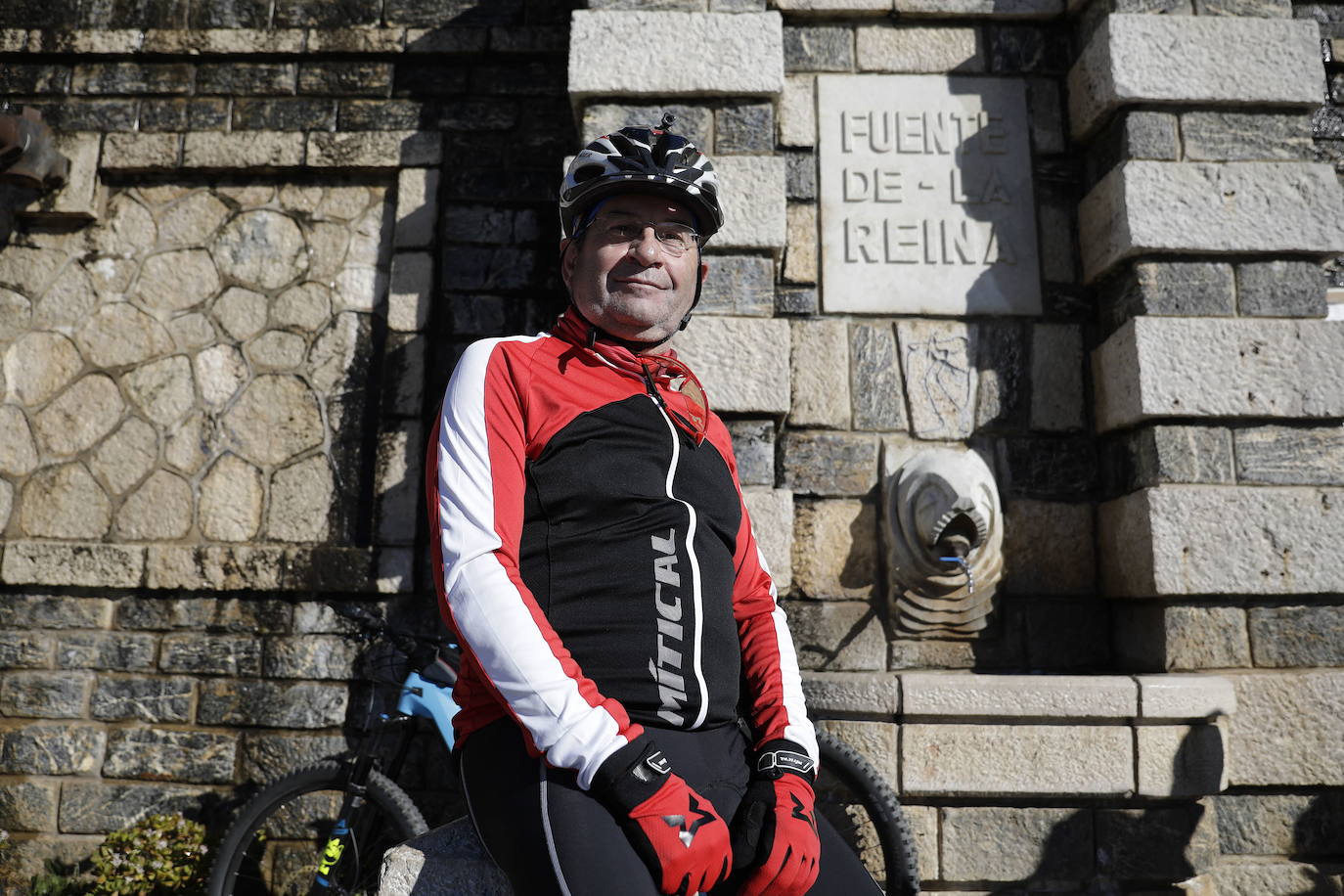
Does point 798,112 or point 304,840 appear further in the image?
point 798,112

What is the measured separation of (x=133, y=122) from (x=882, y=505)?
4.05 metres

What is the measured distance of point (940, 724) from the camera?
9.85 ft

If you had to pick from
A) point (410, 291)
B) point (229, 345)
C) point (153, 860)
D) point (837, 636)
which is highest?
point (410, 291)

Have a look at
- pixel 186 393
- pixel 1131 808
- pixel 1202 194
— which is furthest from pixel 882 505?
pixel 186 393

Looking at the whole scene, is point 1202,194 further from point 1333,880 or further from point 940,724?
point 1333,880

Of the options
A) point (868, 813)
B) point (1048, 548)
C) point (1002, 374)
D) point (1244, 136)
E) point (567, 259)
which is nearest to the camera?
point (567, 259)

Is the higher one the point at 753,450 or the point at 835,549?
the point at 753,450

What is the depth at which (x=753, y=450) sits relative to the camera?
11.0 ft

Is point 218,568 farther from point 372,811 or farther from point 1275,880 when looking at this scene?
point 1275,880

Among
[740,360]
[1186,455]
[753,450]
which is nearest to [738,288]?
[740,360]

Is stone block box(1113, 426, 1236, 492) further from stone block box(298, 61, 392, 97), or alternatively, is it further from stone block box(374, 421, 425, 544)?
stone block box(298, 61, 392, 97)

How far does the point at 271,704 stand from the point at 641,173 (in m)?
2.97

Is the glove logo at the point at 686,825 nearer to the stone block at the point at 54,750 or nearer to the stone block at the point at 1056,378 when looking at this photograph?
the stone block at the point at 1056,378

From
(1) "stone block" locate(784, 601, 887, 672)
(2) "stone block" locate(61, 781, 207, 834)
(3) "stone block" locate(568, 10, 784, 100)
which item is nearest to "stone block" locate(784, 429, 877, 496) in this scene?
(1) "stone block" locate(784, 601, 887, 672)
